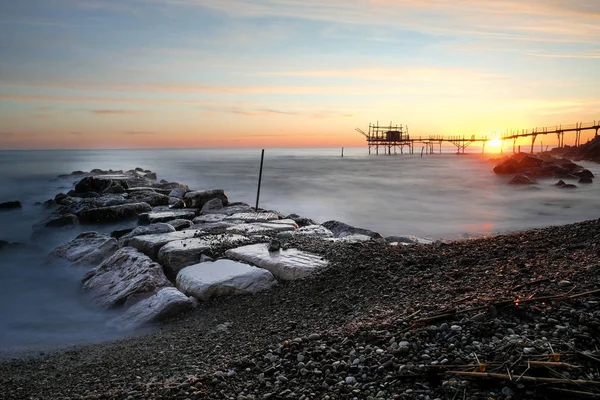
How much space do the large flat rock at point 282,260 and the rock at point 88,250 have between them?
3.02 meters

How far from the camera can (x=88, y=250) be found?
8.47m

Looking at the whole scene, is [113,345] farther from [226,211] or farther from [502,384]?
[226,211]

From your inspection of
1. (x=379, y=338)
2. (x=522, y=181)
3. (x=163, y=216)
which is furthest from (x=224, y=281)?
(x=522, y=181)

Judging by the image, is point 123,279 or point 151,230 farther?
point 151,230

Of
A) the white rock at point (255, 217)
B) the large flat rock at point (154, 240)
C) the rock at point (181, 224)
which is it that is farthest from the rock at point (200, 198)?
the large flat rock at point (154, 240)

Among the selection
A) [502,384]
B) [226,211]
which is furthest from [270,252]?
[226,211]

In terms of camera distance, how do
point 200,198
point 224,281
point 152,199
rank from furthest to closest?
1. point 152,199
2. point 200,198
3. point 224,281

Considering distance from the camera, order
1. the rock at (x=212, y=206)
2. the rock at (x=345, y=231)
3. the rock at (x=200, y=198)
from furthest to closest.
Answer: the rock at (x=200, y=198) → the rock at (x=212, y=206) → the rock at (x=345, y=231)

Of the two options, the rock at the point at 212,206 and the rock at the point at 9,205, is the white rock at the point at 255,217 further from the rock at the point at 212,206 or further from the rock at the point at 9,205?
the rock at the point at 9,205

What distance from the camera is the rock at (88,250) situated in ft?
26.6

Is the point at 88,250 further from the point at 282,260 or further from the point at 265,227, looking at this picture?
the point at 282,260

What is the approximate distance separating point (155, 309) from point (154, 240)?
7.94ft

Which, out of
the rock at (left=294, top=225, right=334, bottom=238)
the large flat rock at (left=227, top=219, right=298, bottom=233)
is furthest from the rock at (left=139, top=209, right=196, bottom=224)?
the rock at (left=294, top=225, right=334, bottom=238)

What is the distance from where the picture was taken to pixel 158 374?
3.69 metres
